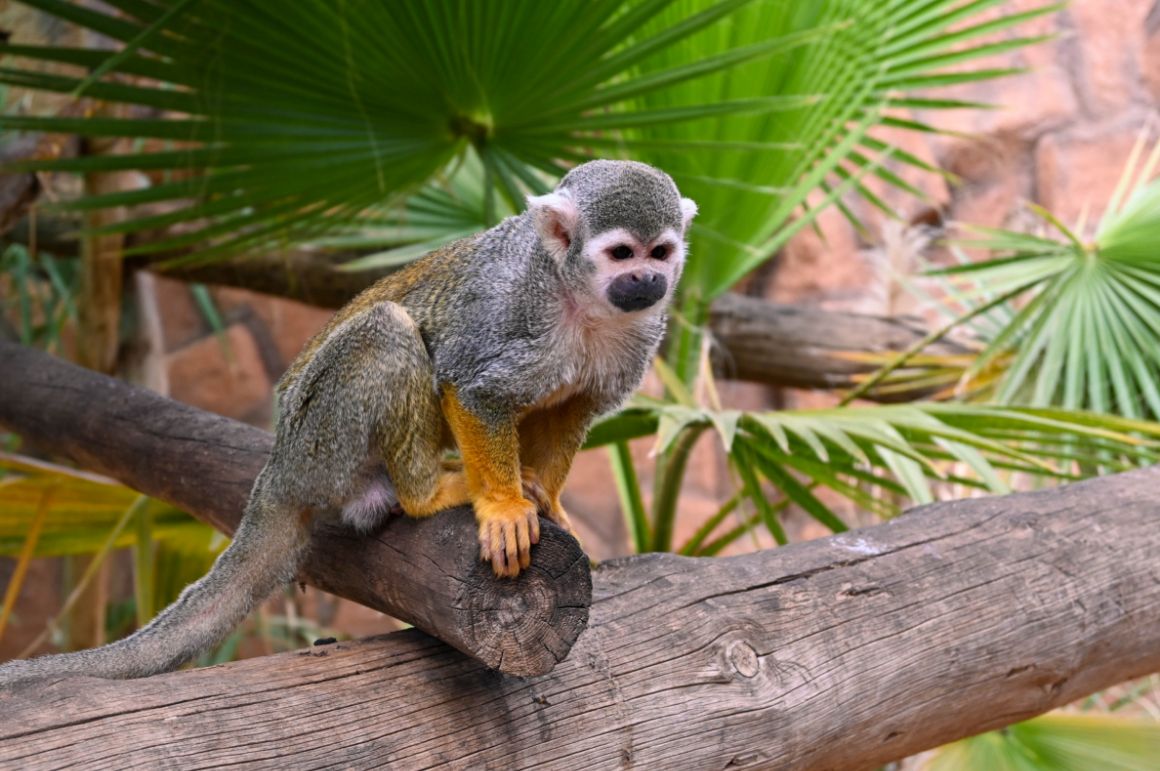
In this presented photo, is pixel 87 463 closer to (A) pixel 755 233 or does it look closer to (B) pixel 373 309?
(B) pixel 373 309

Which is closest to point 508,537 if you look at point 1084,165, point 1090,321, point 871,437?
point 871,437

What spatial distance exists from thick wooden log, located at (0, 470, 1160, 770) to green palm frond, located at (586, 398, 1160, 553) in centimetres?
14

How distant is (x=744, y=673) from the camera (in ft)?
6.26

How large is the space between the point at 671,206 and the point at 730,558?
703 mm

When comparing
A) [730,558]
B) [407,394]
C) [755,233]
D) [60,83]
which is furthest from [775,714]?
[60,83]

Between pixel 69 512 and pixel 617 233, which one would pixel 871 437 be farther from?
pixel 69 512

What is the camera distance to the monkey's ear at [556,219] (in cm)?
192

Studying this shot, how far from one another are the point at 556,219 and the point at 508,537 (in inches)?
23.0

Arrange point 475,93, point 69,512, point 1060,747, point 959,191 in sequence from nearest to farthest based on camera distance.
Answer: point 1060,747
point 475,93
point 69,512
point 959,191

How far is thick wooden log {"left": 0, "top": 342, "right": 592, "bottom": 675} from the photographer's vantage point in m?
1.67

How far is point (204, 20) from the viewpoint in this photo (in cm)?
250

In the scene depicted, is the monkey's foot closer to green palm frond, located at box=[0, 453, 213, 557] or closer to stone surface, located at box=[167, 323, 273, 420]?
green palm frond, located at box=[0, 453, 213, 557]

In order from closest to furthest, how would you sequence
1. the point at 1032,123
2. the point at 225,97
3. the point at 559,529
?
the point at 559,529
the point at 225,97
the point at 1032,123

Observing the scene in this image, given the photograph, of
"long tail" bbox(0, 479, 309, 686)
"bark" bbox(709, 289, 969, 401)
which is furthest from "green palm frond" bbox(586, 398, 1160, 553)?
"bark" bbox(709, 289, 969, 401)
